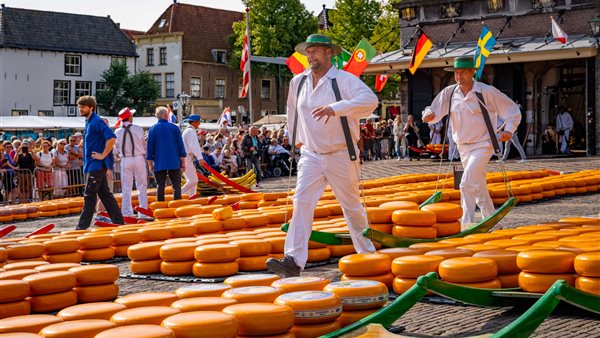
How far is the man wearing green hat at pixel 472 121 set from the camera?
10648 mm

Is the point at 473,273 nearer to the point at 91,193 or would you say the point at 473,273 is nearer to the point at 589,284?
the point at 589,284

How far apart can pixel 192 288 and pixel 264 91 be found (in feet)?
243

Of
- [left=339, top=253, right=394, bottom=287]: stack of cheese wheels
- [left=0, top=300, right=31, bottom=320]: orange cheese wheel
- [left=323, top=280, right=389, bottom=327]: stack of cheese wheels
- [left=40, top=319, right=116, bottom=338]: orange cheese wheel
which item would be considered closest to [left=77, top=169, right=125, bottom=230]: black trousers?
[left=0, top=300, right=31, bottom=320]: orange cheese wheel

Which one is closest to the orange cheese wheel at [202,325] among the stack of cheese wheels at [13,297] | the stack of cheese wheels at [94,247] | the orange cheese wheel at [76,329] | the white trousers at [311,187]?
the orange cheese wheel at [76,329]

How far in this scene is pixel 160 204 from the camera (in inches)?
565

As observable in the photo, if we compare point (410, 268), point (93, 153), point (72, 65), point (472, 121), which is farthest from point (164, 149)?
point (72, 65)

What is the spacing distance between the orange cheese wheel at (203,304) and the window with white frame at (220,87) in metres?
71.8

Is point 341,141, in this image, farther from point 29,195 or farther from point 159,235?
point 29,195

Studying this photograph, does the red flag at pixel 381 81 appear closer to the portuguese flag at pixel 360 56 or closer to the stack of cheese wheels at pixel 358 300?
the portuguese flag at pixel 360 56

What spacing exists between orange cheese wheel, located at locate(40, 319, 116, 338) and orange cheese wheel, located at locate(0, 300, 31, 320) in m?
1.80

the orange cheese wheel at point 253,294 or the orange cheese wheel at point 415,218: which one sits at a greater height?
the orange cheese wheel at point 415,218

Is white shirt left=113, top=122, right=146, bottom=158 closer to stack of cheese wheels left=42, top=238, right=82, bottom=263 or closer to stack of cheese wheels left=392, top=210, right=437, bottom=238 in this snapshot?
stack of cheese wheels left=42, top=238, right=82, bottom=263

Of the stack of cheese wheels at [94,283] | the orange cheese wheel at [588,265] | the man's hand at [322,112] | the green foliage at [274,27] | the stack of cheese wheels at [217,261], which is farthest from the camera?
the green foliage at [274,27]

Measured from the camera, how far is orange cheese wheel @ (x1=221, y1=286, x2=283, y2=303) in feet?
18.1
